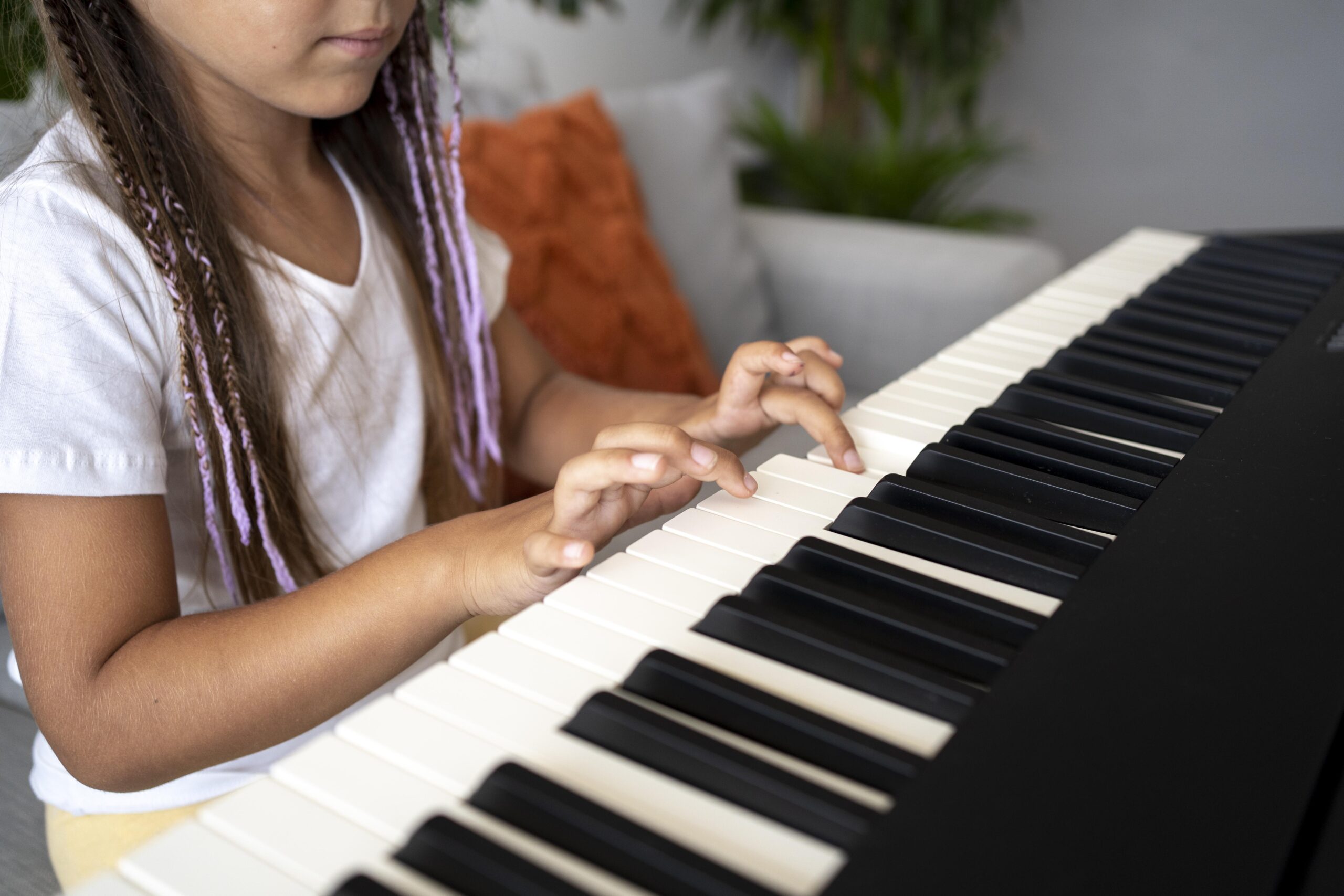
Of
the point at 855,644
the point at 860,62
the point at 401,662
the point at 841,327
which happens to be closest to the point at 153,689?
the point at 401,662

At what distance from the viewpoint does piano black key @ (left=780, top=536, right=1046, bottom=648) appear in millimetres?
533

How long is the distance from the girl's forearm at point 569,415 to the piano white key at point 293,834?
0.67m

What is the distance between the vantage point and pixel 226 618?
2.23 ft

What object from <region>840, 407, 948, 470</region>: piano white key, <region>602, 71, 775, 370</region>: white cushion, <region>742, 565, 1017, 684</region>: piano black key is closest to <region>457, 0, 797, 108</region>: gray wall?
<region>602, 71, 775, 370</region>: white cushion

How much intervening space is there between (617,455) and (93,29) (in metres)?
0.51

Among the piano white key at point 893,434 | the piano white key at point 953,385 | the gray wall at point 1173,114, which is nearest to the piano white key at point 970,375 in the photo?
the piano white key at point 953,385

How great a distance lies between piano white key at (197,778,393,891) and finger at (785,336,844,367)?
1.82 ft

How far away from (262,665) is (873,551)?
15.2 inches

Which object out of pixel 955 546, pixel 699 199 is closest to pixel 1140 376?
pixel 955 546

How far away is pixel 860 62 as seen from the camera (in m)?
3.39

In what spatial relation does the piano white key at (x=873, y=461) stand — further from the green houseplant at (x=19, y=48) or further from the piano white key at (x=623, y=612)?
the green houseplant at (x=19, y=48)

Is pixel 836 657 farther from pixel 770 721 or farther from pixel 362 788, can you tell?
pixel 362 788

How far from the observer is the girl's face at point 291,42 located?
0.74m

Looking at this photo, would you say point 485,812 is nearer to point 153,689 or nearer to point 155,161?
point 153,689
